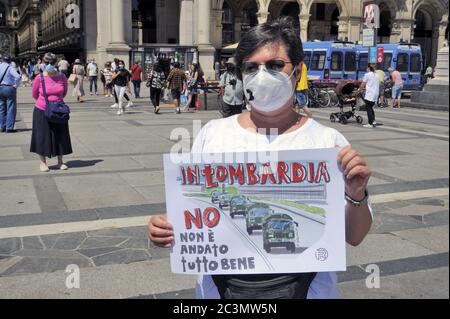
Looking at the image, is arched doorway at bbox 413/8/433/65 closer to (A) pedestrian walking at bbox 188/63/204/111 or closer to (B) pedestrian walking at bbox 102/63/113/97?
(B) pedestrian walking at bbox 102/63/113/97

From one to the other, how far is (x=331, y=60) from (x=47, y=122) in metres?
21.6

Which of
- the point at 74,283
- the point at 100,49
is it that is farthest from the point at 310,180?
the point at 100,49

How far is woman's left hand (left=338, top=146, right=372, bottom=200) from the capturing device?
1.83 meters

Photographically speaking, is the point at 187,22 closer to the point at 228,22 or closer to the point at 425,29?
the point at 228,22

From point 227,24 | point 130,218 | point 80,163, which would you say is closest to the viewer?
point 130,218

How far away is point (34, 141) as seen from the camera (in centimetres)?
830

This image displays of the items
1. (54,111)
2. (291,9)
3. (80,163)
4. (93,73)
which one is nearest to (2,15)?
(291,9)

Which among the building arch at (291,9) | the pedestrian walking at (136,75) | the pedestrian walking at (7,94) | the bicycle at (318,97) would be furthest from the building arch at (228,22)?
the pedestrian walking at (7,94)

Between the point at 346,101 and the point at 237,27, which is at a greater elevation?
the point at 237,27

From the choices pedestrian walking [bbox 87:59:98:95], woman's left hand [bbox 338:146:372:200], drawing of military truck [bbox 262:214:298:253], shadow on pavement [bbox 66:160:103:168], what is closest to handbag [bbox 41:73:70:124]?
shadow on pavement [bbox 66:160:103:168]

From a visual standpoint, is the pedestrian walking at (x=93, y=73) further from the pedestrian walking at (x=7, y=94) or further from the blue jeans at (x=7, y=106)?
the blue jeans at (x=7, y=106)

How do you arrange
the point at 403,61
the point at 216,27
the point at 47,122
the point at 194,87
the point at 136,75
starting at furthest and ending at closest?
the point at 216,27, the point at 403,61, the point at 136,75, the point at 194,87, the point at 47,122

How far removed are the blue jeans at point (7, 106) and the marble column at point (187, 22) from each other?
2966 cm

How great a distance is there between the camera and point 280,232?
6.34 ft
